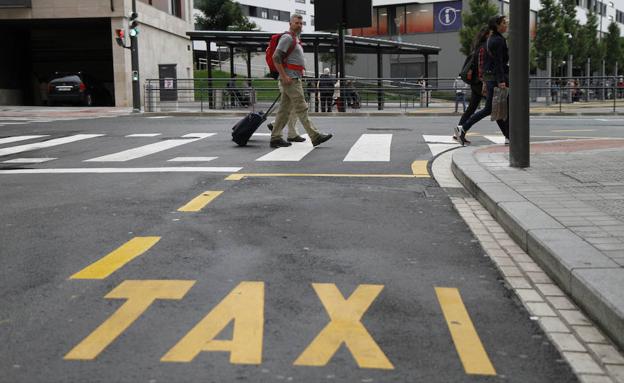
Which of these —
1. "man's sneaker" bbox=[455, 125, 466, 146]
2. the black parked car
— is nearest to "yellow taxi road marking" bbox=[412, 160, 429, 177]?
"man's sneaker" bbox=[455, 125, 466, 146]

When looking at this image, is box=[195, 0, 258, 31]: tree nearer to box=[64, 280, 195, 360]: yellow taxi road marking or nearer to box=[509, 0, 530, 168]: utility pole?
box=[509, 0, 530, 168]: utility pole

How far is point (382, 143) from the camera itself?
12359 mm

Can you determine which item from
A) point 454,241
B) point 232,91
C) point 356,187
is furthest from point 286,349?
point 232,91

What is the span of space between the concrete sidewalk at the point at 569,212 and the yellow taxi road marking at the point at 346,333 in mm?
1035

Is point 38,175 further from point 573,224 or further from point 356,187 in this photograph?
point 573,224

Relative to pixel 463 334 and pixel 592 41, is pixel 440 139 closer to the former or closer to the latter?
pixel 463 334

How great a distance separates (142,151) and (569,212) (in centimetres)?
731

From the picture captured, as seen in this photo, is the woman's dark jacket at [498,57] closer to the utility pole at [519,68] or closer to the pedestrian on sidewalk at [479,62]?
the pedestrian on sidewalk at [479,62]

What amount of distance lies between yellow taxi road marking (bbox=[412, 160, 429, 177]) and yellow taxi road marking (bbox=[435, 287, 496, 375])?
4615mm

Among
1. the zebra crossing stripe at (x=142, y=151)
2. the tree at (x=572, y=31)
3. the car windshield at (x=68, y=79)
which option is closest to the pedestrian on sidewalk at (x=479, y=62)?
the zebra crossing stripe at (x=142, y=151)

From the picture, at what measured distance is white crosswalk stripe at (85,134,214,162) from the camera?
10.4 meters

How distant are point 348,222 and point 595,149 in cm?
578

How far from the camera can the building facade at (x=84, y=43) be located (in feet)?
114

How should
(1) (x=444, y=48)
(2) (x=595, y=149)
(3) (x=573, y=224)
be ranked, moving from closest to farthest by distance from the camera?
(3) (x=573, y=224) → (2) (x=595, y=149) → (1) (x=444, y=48)
